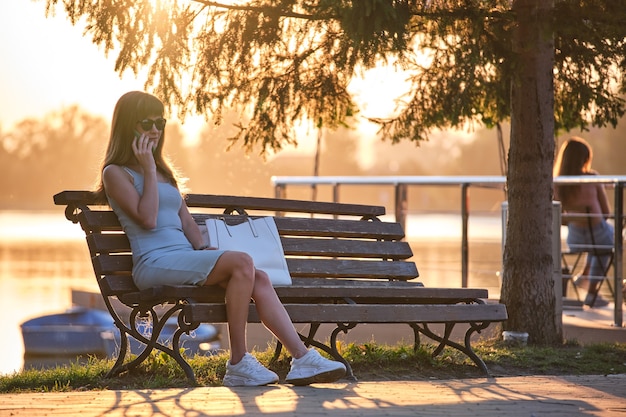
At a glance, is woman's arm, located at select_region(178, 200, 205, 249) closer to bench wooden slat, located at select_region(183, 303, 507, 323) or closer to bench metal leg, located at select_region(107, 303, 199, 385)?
bench metal leg, located at select_region(107, 303, 199, 385)

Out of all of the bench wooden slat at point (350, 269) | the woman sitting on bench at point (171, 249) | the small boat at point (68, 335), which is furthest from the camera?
the small boat at point (68, 335)

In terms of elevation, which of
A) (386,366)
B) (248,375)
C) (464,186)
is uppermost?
(464,186)

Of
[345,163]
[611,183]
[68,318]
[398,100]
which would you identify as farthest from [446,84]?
[345,163]

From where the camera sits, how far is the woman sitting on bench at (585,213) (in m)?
9.73

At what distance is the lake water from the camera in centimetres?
1134

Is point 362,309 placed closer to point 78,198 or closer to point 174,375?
point 174,375

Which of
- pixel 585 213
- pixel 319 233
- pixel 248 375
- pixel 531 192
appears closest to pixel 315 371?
pixel 248 375

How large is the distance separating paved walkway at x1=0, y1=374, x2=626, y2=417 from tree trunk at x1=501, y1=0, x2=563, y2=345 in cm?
231

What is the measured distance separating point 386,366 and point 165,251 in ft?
4.64

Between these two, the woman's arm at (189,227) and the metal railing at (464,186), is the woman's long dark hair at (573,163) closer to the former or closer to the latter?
the metal railing at (464,186)

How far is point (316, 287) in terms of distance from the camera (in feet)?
17.3

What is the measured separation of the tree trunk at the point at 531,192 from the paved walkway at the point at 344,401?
2.31 metres

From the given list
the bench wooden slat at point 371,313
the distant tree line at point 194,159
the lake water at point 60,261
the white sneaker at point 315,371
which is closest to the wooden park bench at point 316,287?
the bench wooden slat at point 371,313

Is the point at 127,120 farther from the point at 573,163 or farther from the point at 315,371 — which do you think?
the point at 573,163
